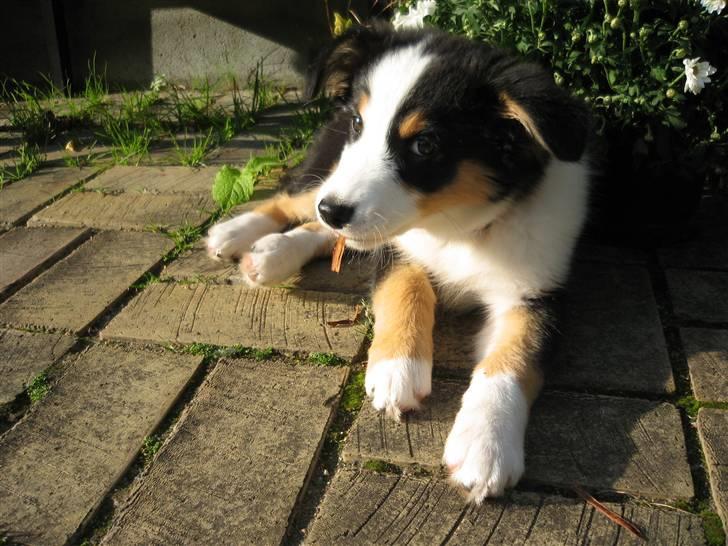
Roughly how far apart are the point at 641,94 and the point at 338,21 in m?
1.95

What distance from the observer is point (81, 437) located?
1.84 m

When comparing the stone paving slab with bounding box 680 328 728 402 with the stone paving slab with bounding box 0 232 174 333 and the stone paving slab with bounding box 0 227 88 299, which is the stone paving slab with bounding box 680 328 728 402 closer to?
the stone paving slab with bounding box 0 232 174 333

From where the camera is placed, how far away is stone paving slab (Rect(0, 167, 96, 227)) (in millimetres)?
3219

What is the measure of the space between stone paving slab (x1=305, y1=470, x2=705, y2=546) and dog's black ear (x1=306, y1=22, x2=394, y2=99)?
1349mm

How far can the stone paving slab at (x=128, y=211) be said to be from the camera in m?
3.13

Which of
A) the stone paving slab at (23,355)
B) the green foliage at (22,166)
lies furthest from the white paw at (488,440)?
the green foliage at (22,166)

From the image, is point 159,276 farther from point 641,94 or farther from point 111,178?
point 641,94

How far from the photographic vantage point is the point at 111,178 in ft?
12.0

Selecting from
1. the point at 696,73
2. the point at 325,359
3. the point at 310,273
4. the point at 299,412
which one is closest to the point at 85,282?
the point at 310,273

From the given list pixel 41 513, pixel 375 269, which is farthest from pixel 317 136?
pixel 41 513

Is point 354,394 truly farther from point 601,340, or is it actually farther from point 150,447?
point 601,340

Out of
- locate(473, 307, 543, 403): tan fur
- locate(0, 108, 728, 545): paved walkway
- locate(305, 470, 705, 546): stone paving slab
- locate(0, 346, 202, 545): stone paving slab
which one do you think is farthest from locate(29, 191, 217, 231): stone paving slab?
locate(305, 470, 705, 546): stone paving slab

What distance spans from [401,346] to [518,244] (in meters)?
0.54

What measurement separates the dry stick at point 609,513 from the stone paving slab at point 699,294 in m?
1.01
